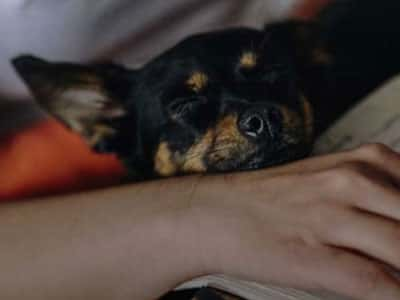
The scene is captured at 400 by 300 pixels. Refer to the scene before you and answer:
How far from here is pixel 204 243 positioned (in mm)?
727

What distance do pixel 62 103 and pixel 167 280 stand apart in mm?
330

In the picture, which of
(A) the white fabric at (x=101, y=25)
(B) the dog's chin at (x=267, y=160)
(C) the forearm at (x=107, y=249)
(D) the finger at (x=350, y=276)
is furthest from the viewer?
(A) the white fabric at (x=101, y=25)

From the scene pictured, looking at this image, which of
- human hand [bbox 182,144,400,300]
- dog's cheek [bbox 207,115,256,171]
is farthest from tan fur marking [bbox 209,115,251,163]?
human hand [bbox 182,144,400,300]

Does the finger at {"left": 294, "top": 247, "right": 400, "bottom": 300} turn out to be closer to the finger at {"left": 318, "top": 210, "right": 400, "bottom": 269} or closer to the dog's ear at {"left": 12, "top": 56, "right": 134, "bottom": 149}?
the finger at {"left": 318, "top": 210, "right": 400, "bottom": 269}

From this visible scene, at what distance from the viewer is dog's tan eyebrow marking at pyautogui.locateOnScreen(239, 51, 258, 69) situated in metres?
0.94

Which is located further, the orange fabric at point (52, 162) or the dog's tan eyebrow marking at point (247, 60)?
the orange fabric at point (52, 162)

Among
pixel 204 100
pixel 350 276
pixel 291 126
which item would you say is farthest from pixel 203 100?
pixel 350 276

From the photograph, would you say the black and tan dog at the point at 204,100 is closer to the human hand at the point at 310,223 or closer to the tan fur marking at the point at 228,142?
the tan fur marking at the point at 228,142

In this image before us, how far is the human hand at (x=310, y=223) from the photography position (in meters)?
0.64

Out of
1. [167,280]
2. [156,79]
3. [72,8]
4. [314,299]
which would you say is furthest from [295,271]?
[72,8]

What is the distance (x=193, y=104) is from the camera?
0.92 metres

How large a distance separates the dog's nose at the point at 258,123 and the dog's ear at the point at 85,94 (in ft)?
0.65

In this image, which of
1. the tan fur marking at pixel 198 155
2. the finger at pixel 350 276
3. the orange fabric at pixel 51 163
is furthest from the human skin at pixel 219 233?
the orange fabric at pixel 51 163

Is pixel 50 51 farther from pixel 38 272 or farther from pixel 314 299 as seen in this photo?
pixel 314 299
